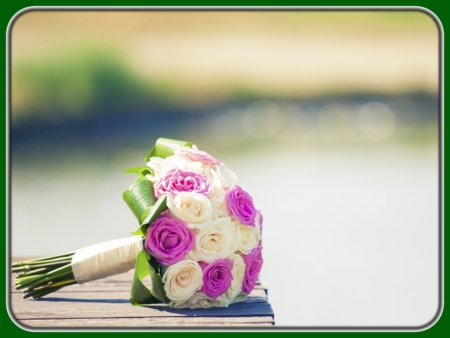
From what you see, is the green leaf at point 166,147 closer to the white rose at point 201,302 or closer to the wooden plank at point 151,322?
the white rose at point 201,302

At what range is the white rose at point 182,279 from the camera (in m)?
2.86

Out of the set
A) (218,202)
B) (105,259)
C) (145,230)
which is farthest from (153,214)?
(105,259)

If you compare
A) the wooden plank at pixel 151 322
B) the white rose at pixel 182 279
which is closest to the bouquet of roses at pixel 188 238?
the white rose at pixel 182 279

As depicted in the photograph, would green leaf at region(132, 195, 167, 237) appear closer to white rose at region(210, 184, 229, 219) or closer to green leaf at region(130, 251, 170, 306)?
green leaf at region(130, 251, 170, 306)

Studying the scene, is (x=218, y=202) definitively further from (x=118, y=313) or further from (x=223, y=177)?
(x=118, y=313)

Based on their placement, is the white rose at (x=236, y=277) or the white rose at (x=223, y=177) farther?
the white rose at (x=223, y=177)

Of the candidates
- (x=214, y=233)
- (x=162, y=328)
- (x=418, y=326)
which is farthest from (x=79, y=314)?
(x=418, y=326)

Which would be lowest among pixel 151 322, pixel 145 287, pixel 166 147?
pixel 151 322

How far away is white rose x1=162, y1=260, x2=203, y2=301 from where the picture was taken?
2859 millimetres

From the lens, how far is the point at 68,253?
3354 millimetres

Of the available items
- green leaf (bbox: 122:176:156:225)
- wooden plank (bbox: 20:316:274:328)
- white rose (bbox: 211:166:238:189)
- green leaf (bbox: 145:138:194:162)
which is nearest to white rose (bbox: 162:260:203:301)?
wooden plank (bbox: 20:316:274:328)

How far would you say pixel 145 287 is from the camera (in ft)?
9.71

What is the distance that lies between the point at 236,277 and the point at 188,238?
0.90 feet

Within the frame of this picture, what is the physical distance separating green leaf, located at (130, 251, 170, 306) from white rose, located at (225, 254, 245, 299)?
10.1 inches
